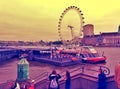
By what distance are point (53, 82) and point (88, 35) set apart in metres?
157

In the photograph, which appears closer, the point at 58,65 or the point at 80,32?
the point at 58,65

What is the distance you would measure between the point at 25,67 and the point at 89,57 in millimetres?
17027

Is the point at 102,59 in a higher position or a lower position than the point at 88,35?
lower

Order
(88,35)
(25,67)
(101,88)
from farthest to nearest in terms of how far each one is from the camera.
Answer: (88,35) < (25,67) < (101,88)

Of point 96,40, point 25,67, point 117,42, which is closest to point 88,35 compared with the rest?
point 96,40

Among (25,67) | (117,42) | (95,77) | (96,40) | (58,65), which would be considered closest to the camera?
(95,77)

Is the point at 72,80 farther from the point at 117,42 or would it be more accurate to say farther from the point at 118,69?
the point at 117,42

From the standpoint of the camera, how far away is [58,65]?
25438 mm

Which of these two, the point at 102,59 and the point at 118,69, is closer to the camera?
the point at 118,69

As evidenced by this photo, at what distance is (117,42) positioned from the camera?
140875 mm

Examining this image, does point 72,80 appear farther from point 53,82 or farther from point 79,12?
point 79,12

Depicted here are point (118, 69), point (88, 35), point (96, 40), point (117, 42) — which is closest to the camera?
point (118, 69)

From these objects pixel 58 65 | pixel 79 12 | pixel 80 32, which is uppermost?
pixel 79 12

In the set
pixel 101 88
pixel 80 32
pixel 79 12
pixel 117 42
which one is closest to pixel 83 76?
pixel 101 88
